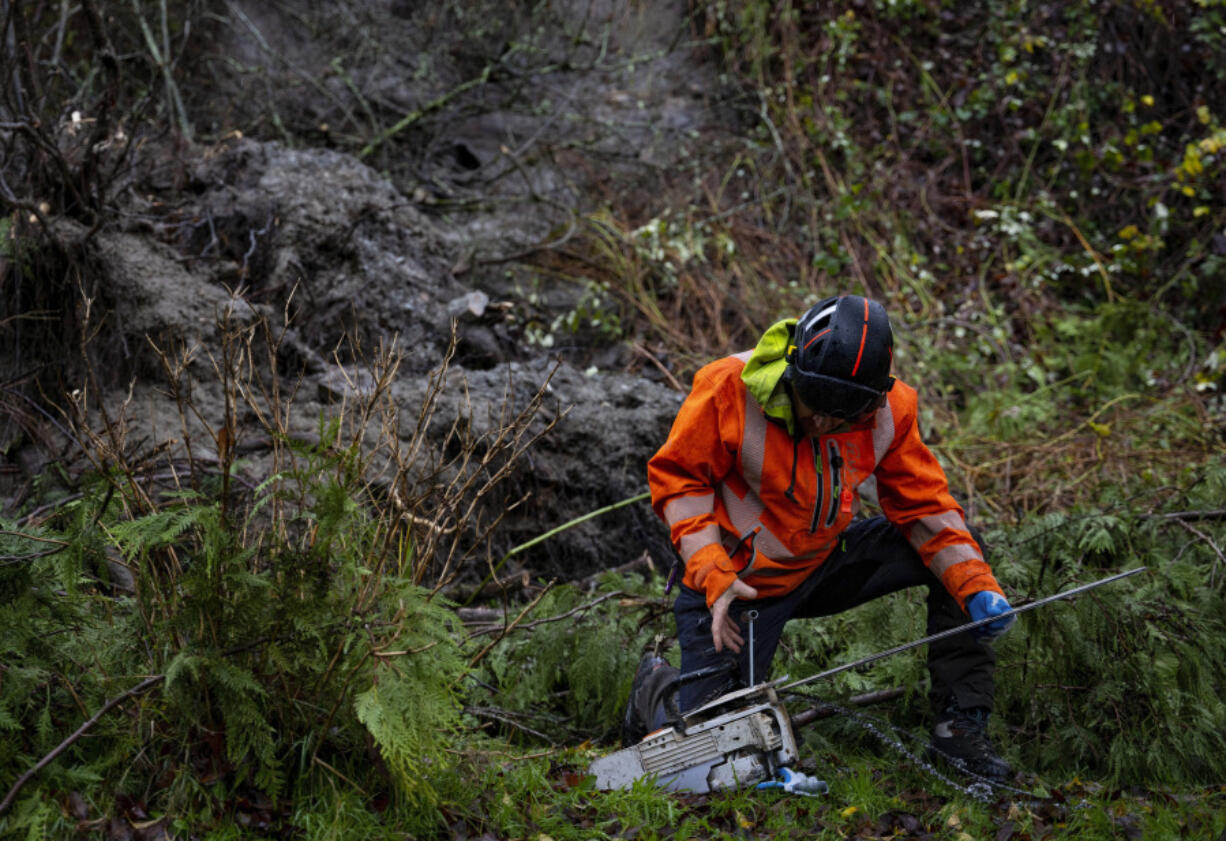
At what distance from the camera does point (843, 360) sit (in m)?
2.95

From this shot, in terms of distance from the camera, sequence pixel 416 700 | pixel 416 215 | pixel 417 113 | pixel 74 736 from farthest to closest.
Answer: pixel 417 113
pixel 416 215
pixel 416 700
pixel 74 736

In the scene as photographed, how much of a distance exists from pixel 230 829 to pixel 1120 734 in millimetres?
2699

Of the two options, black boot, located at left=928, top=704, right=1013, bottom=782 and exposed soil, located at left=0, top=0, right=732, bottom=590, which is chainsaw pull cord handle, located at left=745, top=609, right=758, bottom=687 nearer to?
black boot, located at left=928, top=704, right=1013, bottom=782

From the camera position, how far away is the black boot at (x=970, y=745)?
329 cm

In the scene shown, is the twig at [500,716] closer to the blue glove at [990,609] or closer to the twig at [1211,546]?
the blue glove at [990,609]

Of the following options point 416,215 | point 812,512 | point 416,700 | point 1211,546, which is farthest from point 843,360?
point 416,215

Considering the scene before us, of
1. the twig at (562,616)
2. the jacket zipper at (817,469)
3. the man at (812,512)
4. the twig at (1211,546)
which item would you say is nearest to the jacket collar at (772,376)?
the man at (812,512)

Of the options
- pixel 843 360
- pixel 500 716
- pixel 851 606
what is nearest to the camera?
pixel 843 360

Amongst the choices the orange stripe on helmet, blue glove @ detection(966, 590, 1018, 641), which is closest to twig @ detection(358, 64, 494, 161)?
the orange stripe on helmet

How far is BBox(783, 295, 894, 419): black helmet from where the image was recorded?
116 inches

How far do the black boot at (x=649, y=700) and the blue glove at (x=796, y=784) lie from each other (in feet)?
1.38

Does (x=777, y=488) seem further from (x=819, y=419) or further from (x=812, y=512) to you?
(x=819, y=419)

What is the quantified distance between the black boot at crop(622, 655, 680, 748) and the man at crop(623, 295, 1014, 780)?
0.01m

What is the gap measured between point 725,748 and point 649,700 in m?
0.49
